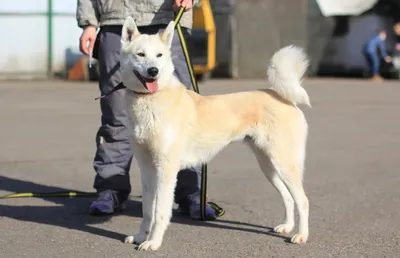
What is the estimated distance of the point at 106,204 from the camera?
18.0 feet

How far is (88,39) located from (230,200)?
1799 millimetres

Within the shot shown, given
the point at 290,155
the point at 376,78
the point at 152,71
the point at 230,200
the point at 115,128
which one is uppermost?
the point at 152,71

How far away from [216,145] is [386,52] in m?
19.9

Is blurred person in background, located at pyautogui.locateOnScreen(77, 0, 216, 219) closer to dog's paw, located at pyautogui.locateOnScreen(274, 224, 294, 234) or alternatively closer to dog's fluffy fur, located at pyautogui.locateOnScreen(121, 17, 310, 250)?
dog's paw, located at pyautogui.locateOnScreen(274, 224, 294, 234)

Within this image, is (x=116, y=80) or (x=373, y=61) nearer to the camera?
(x=116, y=80)

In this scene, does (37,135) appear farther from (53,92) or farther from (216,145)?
(53,92)

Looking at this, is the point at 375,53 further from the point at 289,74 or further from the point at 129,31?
the point at 129,31

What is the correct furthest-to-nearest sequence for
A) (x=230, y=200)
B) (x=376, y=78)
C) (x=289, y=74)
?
(x=376, y=78) < (x=230, y=200) < (x=289, y=74)

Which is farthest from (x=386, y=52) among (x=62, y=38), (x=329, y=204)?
(x=329, y=204)

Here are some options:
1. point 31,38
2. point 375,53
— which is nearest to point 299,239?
point 31,38

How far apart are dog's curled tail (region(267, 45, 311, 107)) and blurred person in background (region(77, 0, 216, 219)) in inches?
32.9

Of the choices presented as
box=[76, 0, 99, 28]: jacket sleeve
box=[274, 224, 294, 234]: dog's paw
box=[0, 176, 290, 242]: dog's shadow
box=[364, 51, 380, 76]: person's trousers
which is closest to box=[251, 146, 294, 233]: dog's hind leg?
box=[274, 224, 294, 234]: dog's paw

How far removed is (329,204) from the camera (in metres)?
5.95

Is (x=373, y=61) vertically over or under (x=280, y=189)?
under
